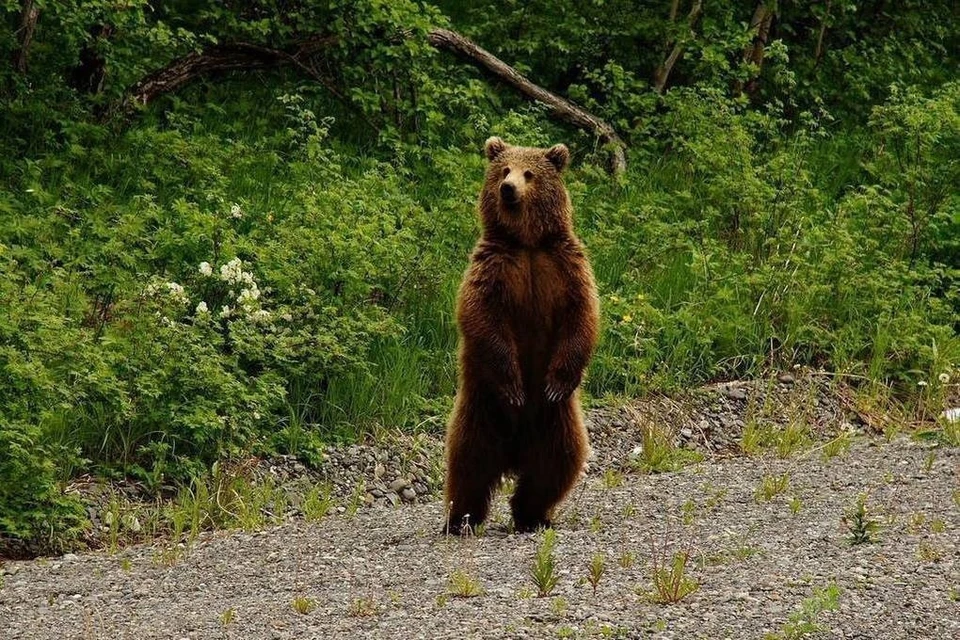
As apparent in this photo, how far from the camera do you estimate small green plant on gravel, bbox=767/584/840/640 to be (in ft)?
15.8

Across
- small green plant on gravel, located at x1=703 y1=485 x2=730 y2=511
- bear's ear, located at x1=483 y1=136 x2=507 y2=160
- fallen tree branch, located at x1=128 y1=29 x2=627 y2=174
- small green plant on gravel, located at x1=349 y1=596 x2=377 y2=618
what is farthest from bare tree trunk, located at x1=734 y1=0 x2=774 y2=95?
small green plant on gravel, located at x1=349 y1=596 x2=377 y2=618

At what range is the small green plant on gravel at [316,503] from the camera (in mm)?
7832

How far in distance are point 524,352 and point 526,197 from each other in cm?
69

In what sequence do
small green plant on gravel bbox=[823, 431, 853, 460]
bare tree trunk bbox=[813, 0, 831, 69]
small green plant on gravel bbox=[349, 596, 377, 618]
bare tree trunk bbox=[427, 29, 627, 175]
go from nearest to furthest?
small green plant on gravel bbox=[349, 596, 377, 618] < small green plant on gravel bbox=[823, 431, 853, 460] < bare tree trunk bbox=[427, 29, 627, 175] < bare tree trunk bbox=[813, 0, 831, 69]

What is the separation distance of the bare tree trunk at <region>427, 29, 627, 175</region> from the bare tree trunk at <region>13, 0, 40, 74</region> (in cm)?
333

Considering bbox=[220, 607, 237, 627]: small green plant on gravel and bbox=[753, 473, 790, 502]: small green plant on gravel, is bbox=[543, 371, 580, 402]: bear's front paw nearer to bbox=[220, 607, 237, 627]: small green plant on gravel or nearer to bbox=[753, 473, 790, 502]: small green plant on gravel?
bbox=[753, 473, 790, 502]: small green plant on gravel

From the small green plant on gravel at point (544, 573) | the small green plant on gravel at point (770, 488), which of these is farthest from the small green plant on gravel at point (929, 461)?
the small green plant on gravel at point (544, 573)

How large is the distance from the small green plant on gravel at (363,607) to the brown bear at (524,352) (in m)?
1.29

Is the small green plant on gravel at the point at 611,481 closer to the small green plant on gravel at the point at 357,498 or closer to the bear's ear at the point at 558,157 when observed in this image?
the small green plant on gravel at the point at 357,498

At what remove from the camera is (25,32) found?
11367 millimetres

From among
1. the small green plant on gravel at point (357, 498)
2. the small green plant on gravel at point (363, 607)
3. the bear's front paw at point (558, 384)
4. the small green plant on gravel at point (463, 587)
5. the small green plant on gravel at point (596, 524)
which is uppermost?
the bear's front paw at point (558, 384)

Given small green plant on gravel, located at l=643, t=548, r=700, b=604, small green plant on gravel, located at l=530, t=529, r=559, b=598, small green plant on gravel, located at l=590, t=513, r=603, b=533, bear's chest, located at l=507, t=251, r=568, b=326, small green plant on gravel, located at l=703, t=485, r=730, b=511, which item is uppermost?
bear's chest, located at l=507, t=251, r=568, b=326

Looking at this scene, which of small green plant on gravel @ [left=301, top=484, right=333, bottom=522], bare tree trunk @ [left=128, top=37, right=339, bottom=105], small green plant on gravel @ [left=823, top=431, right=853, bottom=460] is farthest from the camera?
bare tree trunk @ [left=128, top=37, right=339, bottom=105]

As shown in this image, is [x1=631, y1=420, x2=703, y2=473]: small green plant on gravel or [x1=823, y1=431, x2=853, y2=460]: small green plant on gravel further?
[x1=631, y1=420, x2=703, y2=473]: small green plant on gravel
